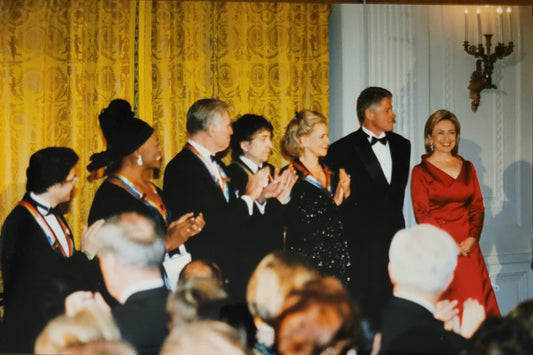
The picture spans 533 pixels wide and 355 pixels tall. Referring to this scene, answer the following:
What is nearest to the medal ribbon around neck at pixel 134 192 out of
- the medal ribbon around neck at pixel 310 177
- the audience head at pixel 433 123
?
the medal ribbon around neck at pixel 310 177

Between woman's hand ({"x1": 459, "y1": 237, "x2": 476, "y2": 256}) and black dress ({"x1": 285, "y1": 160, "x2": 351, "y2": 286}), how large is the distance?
0.56 meters

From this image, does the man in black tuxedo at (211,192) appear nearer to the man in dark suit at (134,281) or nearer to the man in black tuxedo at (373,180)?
the man in dark suit at (134,281)

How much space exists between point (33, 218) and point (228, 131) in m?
0.98

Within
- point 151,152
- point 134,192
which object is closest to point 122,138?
point 151,152

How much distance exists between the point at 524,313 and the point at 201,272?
1.55 meters

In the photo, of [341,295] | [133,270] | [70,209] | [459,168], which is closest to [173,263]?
[133,270]

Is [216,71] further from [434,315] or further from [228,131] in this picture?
[434,315]

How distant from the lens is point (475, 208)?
→ 3518 millimetres

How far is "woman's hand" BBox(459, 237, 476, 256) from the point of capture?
348 cm

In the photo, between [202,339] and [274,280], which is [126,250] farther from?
[274,280]

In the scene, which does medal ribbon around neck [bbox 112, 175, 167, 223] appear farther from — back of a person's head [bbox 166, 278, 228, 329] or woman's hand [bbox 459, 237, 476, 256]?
woman's hand [bbox 459, 237, 476, 256]

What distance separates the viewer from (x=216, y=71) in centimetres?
345

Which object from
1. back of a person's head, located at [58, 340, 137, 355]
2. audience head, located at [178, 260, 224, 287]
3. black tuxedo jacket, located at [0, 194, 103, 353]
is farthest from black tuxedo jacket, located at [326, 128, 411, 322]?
black tuxedo jacket, located at [0, 194, 103, 353]

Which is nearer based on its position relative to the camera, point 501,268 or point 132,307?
point 132,307
